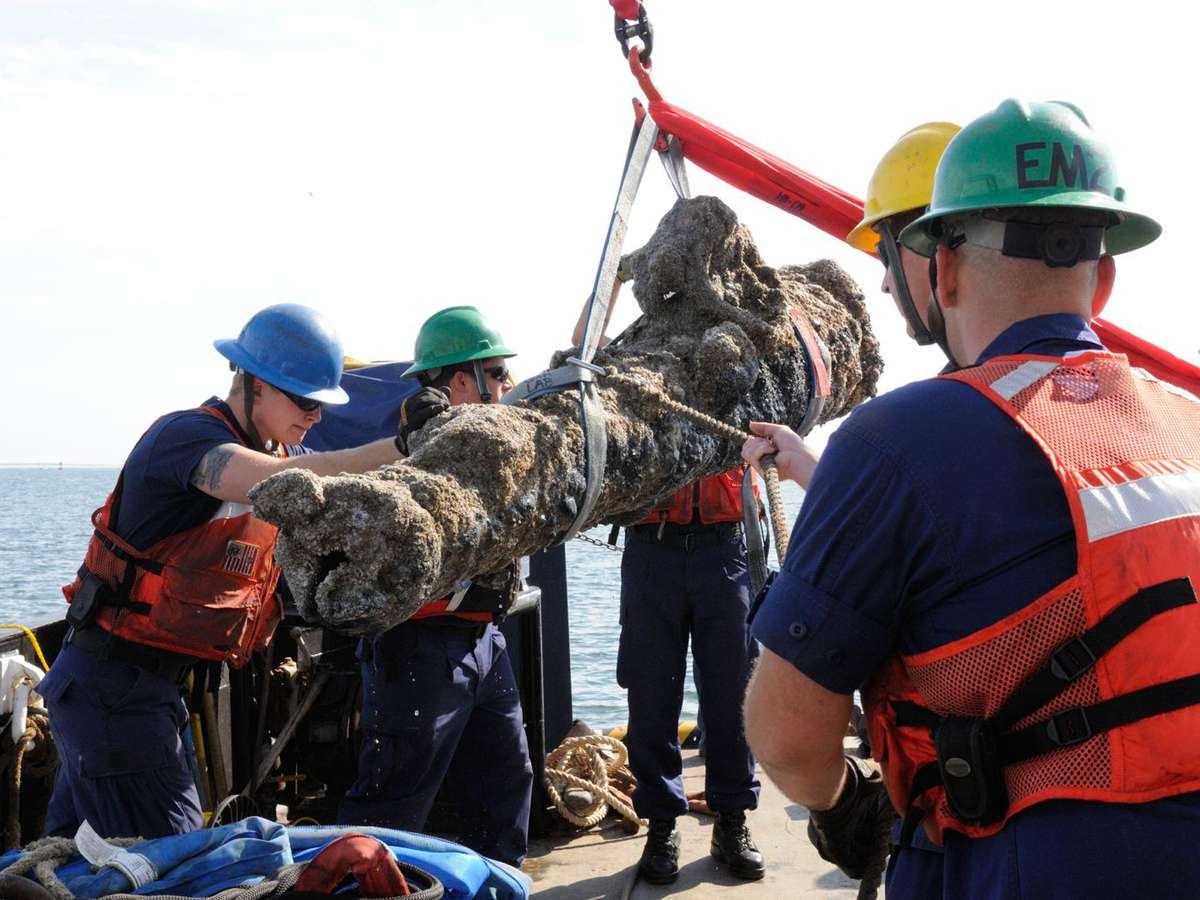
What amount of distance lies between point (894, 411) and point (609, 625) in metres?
18.9

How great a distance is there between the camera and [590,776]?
5594mm

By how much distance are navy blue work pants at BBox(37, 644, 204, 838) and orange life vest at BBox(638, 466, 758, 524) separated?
2232 millimetres

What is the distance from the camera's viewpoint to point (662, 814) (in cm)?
494

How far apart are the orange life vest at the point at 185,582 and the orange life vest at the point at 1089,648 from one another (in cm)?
257

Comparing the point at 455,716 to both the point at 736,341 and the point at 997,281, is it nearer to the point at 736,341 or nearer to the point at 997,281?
the point at 736,341

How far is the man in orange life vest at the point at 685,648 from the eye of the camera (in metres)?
4.98

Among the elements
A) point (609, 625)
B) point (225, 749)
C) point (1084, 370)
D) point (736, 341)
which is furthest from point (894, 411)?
point (609, 625)

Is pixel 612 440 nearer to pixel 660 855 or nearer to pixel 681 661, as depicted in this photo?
pixel 681 661

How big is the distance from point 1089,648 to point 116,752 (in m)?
2.98

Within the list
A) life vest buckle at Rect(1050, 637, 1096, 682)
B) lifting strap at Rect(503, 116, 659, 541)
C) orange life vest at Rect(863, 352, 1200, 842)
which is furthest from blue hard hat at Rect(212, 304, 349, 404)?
life vest buckle at Rect(1050, 637, 1096, 682)

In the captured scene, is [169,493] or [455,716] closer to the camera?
[169,493]

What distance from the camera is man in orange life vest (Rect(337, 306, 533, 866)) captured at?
4.13 metres

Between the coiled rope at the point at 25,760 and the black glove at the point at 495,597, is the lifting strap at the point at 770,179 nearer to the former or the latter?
the black glove at the point at 495,597

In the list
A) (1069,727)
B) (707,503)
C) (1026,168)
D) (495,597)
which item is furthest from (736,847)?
(1026,168)
